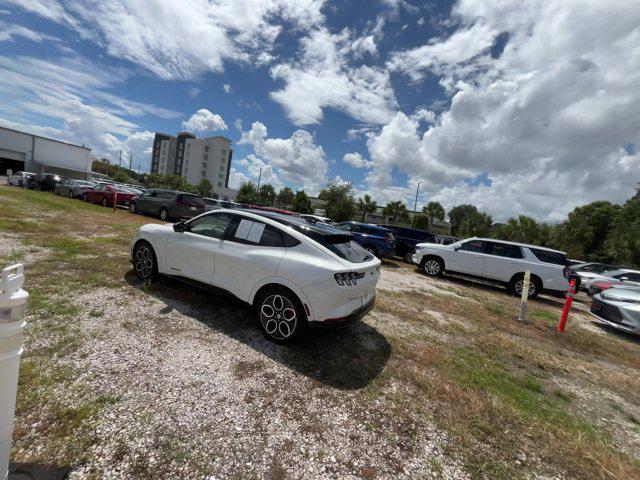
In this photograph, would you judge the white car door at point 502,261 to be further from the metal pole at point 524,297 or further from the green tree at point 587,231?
the green tree at point 587,231

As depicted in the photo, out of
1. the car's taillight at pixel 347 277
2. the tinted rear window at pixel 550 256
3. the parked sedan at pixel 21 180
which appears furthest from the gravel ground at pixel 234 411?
the parked sedan at pixel 21 180

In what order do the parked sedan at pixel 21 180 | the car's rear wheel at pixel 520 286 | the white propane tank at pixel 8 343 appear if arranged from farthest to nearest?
the parked sedan at pixel 21 180 < the car's rear wheel at pixel 520 286 < the white propane tank at pixel 8 343

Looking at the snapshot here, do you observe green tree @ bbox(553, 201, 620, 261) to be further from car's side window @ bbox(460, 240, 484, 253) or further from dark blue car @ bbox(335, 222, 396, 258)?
dark blue car @ bbox(335, 222, 396, 258)

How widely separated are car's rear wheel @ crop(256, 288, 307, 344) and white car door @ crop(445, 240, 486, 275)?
8.63 metres

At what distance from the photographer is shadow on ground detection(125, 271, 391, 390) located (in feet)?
11.1

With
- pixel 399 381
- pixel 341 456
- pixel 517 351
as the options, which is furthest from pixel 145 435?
pixel 517 351

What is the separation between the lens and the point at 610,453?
268 centimetres

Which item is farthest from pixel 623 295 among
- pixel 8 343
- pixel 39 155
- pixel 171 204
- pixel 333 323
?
pixel 39 155

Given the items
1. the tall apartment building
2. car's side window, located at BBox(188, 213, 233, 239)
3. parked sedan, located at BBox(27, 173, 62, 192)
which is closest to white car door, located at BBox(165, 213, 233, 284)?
car's side window, located at BBox(188, 213, 233, 239)

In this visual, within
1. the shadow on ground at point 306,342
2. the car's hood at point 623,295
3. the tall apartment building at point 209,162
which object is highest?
the tall apartment building at point 209,162

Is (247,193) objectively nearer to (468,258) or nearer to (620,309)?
(468,258)

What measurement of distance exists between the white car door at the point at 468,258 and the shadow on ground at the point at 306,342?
277 inches

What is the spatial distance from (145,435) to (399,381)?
249 centimetres

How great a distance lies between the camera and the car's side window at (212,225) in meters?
4.44
